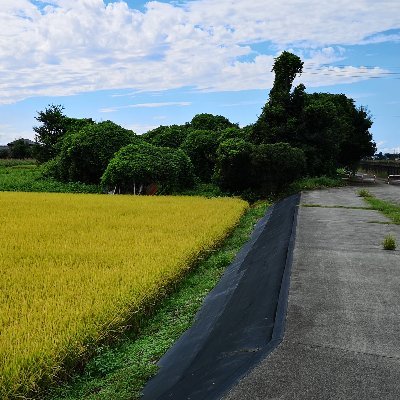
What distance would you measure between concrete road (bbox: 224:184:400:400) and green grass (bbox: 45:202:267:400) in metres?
1.22

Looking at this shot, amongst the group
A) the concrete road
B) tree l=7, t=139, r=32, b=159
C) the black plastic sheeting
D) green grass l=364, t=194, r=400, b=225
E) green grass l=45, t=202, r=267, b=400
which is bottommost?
green grass l=45, t=202, r=267, b=400

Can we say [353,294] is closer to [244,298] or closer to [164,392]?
[244,298]

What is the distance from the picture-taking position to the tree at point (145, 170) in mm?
22688

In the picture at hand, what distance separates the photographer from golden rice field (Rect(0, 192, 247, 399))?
156 inches

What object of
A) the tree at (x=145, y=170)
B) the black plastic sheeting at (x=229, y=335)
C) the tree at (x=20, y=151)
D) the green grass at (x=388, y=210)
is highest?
the tree at (x=20, y=151)

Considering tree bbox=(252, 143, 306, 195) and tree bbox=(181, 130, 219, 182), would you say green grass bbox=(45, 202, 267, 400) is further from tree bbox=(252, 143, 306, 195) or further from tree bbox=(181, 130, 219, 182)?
tree bbox=(181, 130, 219, 182)

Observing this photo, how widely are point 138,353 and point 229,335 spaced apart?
0.96 metres

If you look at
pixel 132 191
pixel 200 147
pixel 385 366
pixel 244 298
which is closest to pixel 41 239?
pixel 244 298

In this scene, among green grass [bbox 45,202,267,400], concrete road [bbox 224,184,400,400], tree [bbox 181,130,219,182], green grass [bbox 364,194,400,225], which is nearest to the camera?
concrete road [bbox 224,184,400,400]

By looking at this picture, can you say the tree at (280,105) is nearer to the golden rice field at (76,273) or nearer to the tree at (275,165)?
the tree at (275,165)

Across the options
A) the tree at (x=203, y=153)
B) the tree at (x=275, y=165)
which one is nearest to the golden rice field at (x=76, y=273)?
the tree at (x=275, y=165)

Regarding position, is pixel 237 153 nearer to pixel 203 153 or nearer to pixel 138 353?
pixel 203 153

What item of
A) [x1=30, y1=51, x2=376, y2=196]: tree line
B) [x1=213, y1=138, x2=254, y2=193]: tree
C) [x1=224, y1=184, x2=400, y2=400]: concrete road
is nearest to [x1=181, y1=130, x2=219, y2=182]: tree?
[x1=30, y1=51, x2=376, y2=196]: tree line

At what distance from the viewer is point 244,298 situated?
5727 millimetres
